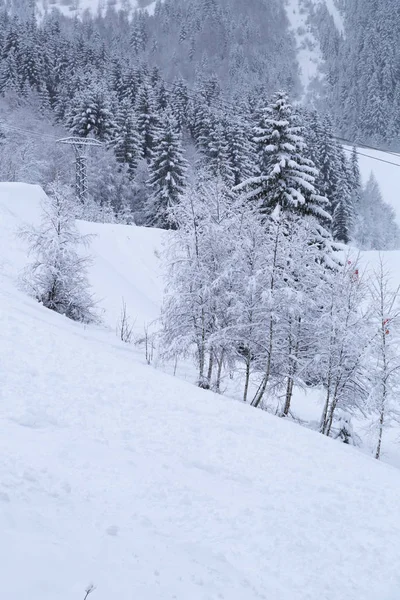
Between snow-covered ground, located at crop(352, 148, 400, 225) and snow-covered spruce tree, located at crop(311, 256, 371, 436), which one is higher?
snow-covered ground, located at crop(352, 148, 400, 225)

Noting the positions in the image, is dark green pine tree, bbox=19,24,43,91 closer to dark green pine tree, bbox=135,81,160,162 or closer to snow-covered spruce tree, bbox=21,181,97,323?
dark green pine tree, bbox=135,81,160,162

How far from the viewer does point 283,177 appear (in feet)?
71.4

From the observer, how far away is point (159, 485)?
571 cm

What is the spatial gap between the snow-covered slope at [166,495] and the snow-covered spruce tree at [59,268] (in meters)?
8.16

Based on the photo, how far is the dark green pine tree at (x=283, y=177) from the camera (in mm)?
21625

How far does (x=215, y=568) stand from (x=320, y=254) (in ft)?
45.2

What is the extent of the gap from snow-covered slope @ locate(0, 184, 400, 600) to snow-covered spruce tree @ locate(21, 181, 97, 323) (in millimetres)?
8163

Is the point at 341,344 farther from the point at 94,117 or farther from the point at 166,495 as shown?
the point at 94,117

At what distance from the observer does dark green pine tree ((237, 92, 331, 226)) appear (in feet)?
70.9

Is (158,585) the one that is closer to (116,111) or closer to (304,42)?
(116,111)

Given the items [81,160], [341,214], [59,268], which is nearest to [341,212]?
[341,214]

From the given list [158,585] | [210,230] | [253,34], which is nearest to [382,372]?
[210,230]

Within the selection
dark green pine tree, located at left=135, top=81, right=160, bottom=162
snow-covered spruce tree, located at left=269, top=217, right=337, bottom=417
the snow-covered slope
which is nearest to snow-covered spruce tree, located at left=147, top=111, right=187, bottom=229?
dark green pine tree, located at left=135, top=81, right=160, bottom=162

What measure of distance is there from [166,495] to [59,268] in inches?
542
